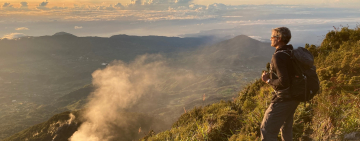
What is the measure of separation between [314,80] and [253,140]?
2460 millimetres

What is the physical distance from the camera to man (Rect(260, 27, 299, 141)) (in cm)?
317

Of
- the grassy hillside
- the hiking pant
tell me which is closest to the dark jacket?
the hiking pant

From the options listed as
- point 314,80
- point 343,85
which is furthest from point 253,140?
point 343,85

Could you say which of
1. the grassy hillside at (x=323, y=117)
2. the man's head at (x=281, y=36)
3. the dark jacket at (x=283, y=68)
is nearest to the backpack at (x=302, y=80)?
the dark jacket at (x=283, y=68)

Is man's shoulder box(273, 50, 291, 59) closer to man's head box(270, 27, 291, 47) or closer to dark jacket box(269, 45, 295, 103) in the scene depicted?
dark jacket box(269, 45, 295, 103)

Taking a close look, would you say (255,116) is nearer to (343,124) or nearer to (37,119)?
(343,124)

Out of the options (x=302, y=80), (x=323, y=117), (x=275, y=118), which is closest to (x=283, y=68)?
(x=302, y=80)

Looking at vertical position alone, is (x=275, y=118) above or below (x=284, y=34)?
below

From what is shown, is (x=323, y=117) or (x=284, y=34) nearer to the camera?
(x=284, y=34)

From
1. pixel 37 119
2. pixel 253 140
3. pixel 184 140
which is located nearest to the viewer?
pixel 253 140

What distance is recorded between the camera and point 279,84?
3.25 m

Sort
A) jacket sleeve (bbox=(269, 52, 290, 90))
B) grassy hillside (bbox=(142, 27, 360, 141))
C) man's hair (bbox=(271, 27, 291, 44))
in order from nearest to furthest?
jacket sleeve (bbox=(269, 52, 290, 90)), man's hair (bbox=(271, 27, 291, 44)), grassy hillside (bbox=(142, 27, 360, 141))

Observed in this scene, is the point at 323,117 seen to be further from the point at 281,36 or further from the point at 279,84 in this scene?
the point at 281,36

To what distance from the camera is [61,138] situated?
84.8 m
